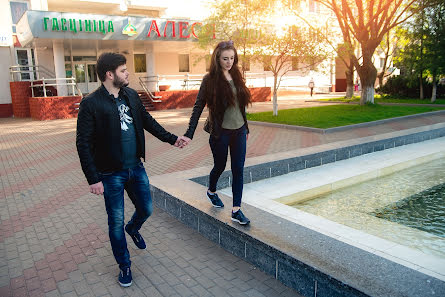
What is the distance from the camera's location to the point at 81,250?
3994 millimetres

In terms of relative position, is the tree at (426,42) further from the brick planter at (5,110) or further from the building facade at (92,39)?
the brick planter at (5,110)

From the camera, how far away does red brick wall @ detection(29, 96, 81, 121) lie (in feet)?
61.3

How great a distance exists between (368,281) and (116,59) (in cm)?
264

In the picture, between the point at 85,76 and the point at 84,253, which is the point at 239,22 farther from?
the point at 84,253

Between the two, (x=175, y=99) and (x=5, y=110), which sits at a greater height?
(x=175, y=99)

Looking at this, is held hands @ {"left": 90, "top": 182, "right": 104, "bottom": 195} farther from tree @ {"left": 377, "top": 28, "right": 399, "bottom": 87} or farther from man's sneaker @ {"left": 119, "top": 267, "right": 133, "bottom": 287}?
tree @ {"left": 377, "top": 28, "right": 399, "bottom": 87}

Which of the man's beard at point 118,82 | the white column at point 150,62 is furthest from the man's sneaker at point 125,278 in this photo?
the white column at point 150,62

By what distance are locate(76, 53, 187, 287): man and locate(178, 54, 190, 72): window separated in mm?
25220

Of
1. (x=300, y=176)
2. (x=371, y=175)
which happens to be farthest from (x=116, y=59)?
(x=371, y=175)

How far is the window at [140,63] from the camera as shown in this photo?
26.1 metres

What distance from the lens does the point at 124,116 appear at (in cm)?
322

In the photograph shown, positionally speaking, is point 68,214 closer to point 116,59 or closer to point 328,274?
point 116,59

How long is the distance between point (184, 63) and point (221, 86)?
25158 millimetres

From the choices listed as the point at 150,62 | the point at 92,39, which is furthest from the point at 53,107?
the point at 150,62
